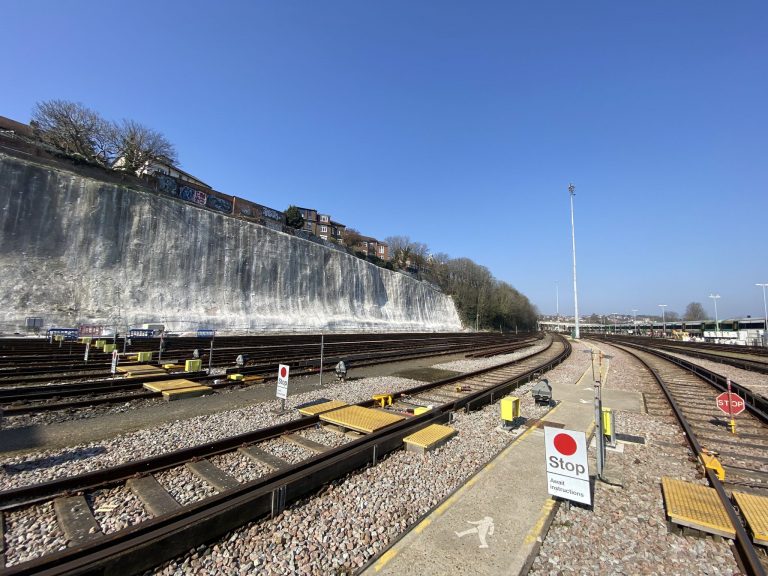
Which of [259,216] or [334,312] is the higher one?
[259,216]

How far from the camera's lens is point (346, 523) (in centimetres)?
457

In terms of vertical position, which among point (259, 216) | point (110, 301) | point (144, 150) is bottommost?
point (110, 301)

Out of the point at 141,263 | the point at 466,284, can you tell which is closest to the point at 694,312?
the point at 466,284

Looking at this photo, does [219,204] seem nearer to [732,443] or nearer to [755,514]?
[732,443]

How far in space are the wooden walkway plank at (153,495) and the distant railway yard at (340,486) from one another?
3 centimetres

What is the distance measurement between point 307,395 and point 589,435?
25.2 feet

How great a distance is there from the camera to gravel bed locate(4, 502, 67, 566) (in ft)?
12.4

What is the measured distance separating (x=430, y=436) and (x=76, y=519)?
547 centimetres

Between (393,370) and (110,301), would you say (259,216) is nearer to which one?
(110,301)

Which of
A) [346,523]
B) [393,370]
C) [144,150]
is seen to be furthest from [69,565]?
[144,150]

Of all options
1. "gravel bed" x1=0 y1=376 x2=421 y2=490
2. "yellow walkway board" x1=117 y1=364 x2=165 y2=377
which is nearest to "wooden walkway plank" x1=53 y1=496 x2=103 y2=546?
"gravel bed" x1=0 y1=376 x2=421 y2=490

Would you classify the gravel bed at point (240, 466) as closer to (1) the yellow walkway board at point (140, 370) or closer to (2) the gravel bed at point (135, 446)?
(2) the gravel bed at point (135, 446)

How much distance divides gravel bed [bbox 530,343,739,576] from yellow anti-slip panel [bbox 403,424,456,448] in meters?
2.58

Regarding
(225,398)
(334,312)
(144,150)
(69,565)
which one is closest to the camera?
(69,565)
